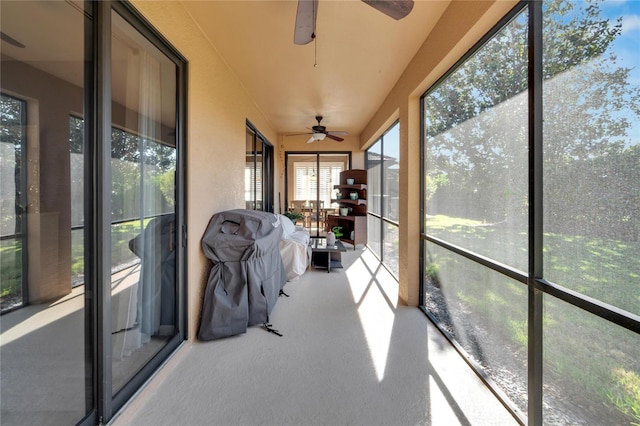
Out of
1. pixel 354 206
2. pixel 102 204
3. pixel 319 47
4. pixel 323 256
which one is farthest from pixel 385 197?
pixel 102 204

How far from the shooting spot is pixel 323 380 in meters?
1.72

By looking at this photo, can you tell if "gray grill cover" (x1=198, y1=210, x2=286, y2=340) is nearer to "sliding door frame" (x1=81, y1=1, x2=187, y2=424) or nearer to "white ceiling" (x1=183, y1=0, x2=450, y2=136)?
"sliding door frame" (x1=81, y1=1, x2=187, y2=424)

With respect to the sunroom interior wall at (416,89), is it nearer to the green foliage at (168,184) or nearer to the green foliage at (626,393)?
the green foliage at (626,393)

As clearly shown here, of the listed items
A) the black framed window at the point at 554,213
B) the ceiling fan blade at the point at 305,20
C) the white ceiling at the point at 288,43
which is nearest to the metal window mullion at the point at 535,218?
the black framed window at the point at 554,213

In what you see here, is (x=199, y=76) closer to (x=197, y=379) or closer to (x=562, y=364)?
(x=197, y=379)

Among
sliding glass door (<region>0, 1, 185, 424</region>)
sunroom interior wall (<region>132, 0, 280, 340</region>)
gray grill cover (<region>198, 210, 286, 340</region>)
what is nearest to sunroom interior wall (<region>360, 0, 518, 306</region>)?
gray grill cover (<region>198, 210, 286, 340</region>)

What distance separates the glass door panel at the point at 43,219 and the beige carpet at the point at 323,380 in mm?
473

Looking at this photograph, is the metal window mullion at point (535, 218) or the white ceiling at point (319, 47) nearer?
the metal window mullion at point (535, 218)

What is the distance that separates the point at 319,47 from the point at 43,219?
2.47 m

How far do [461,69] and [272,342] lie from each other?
286cm

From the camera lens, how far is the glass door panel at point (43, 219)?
98 centimetres

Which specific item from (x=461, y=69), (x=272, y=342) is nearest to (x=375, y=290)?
(x=272, y=342)

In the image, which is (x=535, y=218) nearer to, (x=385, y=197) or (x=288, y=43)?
(x=288, y=43)

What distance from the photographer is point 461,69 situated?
2141 millimetres
